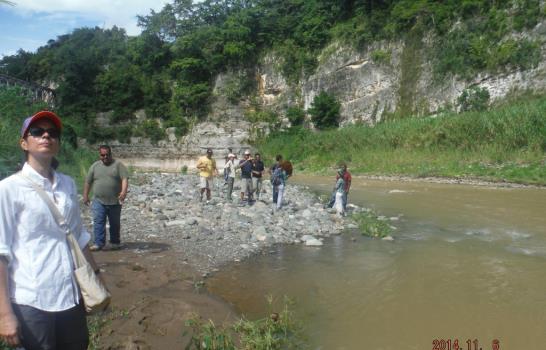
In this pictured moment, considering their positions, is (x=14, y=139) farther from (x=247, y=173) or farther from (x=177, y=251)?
(x=247, y=173)

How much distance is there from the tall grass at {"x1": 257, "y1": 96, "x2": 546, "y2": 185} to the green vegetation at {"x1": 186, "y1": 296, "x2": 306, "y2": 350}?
56.9ft

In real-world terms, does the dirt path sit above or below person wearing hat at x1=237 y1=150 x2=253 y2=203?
below

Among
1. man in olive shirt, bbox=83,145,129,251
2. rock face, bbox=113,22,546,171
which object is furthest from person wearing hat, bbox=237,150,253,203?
rock face, bbox=113,22,546,171

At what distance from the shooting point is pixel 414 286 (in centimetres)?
632

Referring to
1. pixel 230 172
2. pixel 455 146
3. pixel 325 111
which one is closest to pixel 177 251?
pixel 230 172

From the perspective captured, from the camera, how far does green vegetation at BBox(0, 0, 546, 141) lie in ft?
109

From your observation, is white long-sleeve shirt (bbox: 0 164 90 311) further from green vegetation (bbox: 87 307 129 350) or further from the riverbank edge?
the riverbank edge

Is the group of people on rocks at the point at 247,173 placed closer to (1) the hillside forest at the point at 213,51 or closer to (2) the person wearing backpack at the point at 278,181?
(2) the person wearing backpack at the point at 278,181

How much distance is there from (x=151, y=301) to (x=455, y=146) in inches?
932

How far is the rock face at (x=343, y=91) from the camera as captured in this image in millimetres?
31006

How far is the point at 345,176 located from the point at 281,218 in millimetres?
2240

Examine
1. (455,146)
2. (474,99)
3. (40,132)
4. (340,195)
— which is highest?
(474,99)

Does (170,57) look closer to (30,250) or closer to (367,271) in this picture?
(367,271)

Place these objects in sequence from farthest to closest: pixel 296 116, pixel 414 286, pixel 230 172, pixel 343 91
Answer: pixel 296 116 → pixel 343 91 → pixel 230 172 → pixel 414 286
